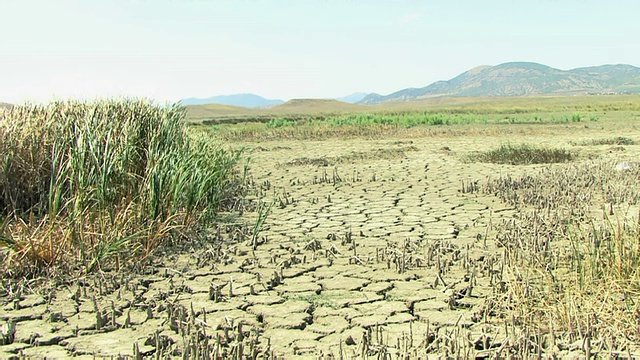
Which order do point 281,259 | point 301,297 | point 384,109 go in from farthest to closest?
point 384,109 → point 281,259 → point 301,297

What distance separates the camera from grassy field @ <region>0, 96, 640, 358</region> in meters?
3.57

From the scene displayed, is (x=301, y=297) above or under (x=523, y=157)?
under

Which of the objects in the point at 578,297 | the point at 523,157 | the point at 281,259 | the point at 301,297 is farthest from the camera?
the point at 523,157

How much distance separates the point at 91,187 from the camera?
A: 18.7ft

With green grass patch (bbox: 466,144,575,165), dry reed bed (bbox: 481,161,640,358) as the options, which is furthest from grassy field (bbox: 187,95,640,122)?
dry reed bed (bbox: 481,161,640,358)

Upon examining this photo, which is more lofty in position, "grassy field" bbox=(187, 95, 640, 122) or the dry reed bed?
"grassy field" bbox=(187, 95, 640, 122)

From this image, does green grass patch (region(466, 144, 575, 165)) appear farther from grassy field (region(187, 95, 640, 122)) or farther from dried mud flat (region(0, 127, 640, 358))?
grassy field (region(187, 95, 640, 122))

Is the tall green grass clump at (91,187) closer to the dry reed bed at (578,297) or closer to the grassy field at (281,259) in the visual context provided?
the grassy field at (281,259)

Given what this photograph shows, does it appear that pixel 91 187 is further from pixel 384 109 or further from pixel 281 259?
pixel 384 109

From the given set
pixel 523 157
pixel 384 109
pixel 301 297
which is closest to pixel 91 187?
pixel 301 297

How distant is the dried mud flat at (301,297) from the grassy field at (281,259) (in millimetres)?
20

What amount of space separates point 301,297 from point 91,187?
7.86 feet

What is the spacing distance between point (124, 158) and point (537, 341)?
429 cm

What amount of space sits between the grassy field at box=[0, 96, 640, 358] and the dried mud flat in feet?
0.06
